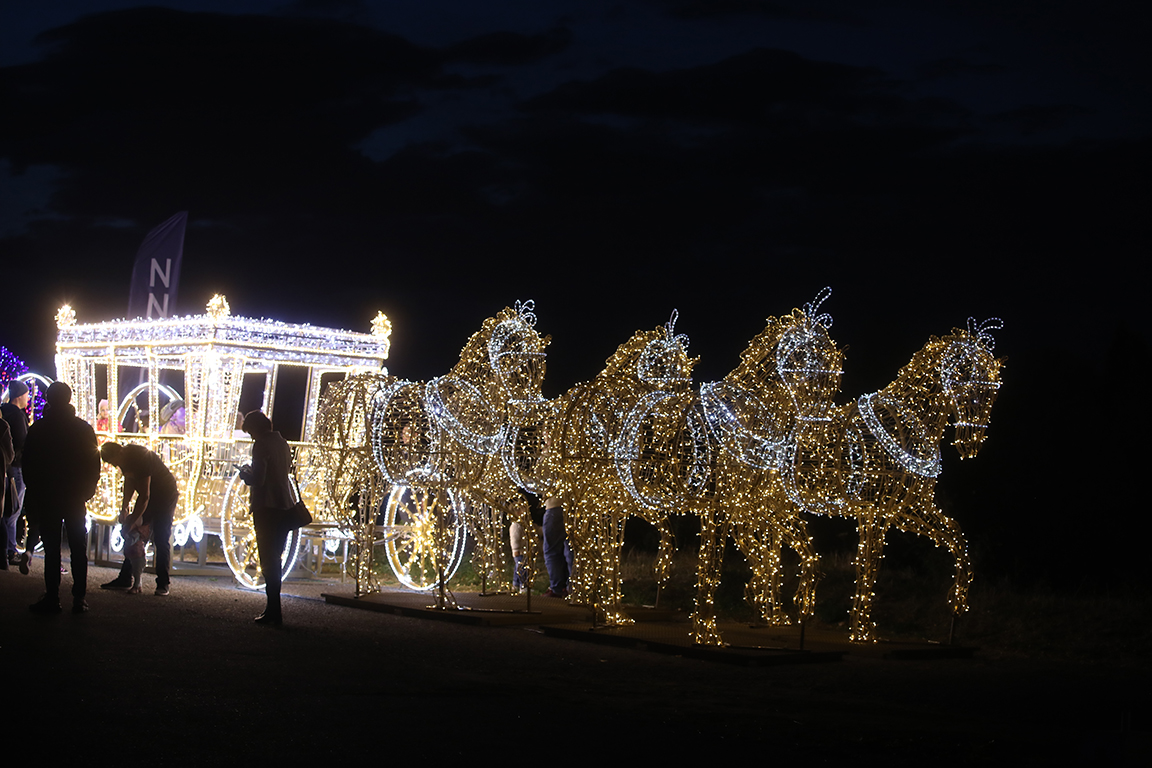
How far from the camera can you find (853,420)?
1042 cm

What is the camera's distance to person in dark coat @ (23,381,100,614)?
10117mm

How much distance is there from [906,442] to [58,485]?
6.47 m

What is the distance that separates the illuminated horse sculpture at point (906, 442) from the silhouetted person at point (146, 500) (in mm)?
6078

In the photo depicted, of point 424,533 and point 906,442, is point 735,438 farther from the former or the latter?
point 424,533

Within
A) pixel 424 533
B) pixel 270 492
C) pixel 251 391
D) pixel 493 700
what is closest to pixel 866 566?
pixel 493 700

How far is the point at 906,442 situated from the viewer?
409 inches

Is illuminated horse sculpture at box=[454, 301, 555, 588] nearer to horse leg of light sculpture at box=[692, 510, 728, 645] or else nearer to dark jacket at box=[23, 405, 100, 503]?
horse leg of light sculpture at box=[692, 510, 728, 645]

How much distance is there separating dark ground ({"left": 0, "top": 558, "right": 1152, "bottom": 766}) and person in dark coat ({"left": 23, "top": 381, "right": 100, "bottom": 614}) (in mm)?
316

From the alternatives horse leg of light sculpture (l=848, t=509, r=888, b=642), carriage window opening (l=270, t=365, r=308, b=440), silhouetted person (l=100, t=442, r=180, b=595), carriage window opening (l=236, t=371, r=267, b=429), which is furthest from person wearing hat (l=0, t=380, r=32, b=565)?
carriage window opening (l=236, t=371, r=267, b=429)

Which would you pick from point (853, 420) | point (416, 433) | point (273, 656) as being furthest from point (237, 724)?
point (416, 433)

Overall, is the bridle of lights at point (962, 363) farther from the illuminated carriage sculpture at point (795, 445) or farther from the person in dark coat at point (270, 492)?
the person in dark coat at point (270, 492)

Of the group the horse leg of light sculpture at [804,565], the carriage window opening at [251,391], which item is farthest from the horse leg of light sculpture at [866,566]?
the carriage window opening at [251,391]

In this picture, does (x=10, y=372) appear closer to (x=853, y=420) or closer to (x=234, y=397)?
(x=234, y=397)

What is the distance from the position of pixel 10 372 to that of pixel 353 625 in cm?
1036
